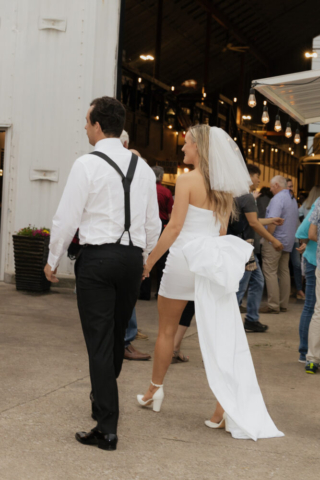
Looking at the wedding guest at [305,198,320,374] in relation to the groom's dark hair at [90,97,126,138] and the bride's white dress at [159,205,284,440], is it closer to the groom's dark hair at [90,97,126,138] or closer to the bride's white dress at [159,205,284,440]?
the bride's white dress at [159,205,284,440]

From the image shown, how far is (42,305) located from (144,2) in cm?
1715

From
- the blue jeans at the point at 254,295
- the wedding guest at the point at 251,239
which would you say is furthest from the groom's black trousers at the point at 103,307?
the blue jeans at the point at 254,295

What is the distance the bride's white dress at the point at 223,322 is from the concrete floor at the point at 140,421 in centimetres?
16

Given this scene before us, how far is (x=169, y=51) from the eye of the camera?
2705 cm

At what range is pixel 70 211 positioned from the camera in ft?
10.8

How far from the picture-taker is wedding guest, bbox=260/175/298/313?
8.53 metres


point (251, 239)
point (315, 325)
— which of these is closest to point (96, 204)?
point (315, 325)

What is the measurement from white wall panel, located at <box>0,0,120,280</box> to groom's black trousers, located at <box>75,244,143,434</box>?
5782 mm

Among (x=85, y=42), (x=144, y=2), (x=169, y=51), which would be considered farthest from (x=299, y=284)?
(x=169, y=51)

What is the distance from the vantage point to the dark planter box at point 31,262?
8617 mm

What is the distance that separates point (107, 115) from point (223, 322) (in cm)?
138

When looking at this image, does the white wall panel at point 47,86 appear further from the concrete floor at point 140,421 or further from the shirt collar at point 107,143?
the shirt collar at point 107,143

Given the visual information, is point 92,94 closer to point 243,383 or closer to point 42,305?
point 42,305

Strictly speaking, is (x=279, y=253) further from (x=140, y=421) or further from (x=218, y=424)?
(x=140, y=421)
